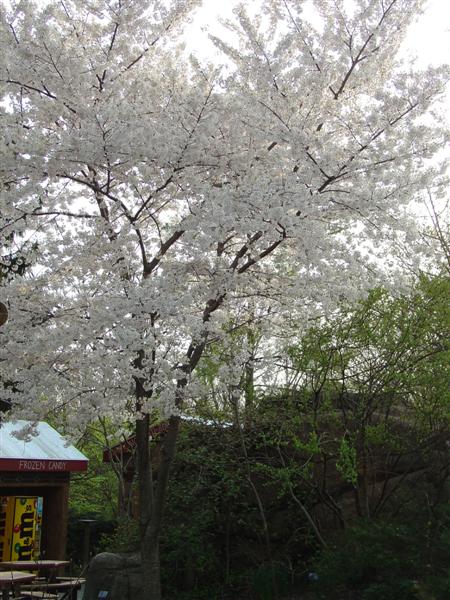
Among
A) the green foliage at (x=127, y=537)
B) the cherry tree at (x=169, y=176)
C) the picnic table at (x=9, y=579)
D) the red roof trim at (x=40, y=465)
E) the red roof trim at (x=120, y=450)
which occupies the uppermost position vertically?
the cherry tree at (x=169, y=176)

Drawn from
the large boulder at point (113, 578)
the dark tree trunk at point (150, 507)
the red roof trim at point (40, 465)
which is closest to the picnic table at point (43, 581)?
the large boulder at point (113, 578)

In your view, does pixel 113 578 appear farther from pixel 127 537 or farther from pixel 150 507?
pixel 150 507

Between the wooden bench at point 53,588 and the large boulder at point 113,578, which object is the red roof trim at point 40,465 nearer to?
the wooden bench at point 53,588

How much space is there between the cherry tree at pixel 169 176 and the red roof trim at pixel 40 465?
2634 mm

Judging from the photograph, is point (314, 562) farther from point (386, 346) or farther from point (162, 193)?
point (162, 193)

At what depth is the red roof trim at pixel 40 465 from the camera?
9.49 meters

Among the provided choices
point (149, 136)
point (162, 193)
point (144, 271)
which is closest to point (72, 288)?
point (144, 271)

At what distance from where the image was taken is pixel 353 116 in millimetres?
A: 6766

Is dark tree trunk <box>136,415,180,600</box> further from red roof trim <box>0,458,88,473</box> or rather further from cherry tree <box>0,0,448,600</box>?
red roof trim <box>0,458,88,473</box>

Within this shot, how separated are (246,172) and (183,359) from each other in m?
2.21

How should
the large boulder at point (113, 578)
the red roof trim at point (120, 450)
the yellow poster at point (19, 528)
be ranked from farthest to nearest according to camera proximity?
the red roof trim at point (120, 450) < the yellow poster at point (19, 528) < the large boulder at point (113, 578)

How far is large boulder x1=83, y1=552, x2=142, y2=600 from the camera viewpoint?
8156 millimetres

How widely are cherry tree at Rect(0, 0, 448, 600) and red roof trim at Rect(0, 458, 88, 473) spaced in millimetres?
2634

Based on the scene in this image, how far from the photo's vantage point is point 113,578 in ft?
27.3
